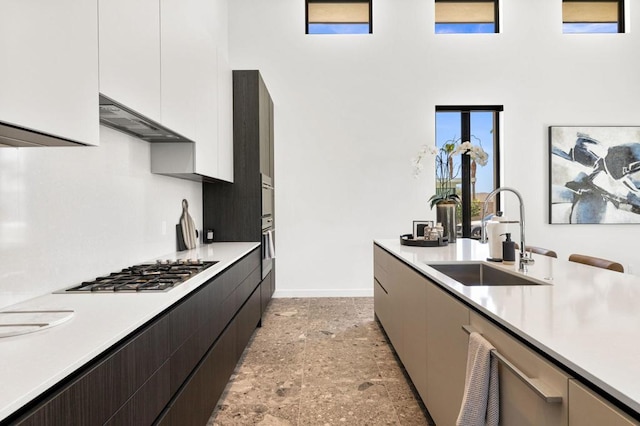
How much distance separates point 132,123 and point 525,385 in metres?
2.03

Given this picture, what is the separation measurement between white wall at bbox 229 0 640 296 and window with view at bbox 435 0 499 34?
0.17 m

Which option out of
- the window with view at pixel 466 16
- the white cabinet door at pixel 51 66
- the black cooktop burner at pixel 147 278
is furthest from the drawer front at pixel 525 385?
the window with view at pixel 466 16

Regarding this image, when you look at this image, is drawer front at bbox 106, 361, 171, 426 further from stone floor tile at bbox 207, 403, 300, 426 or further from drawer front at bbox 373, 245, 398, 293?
drawer front at bbox 373, 245, 398, 293

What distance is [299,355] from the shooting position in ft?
9.68

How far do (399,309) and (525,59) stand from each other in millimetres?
4130

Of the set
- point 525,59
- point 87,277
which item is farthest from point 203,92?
point 525,59

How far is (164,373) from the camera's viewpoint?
1.37 m

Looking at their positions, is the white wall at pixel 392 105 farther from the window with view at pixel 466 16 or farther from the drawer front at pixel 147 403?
the drawer front at pixel 147 403

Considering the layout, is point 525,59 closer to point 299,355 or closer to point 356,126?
point 356,126

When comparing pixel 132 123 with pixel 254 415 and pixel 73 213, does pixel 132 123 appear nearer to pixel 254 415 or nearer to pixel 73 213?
pixel 73 213

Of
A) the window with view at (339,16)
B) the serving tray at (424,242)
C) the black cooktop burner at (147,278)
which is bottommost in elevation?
the black cooktop burner at (147,278)

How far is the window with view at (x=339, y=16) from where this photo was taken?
4.96 m

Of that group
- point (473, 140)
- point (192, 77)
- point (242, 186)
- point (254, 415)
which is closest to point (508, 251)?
point (254, 415)

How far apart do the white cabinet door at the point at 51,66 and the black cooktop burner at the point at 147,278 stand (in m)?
0.64
